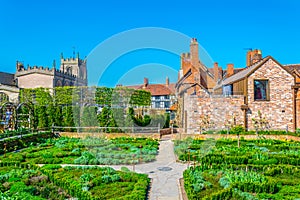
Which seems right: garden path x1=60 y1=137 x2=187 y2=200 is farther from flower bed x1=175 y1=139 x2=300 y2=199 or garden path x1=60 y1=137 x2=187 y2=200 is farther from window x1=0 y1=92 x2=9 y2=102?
window x1=0 y1=92 x2=9 y2=102

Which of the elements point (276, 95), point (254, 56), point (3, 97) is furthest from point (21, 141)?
point (254, 56)

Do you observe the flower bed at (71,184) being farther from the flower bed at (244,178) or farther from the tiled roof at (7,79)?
the tiled roof at (7,79)

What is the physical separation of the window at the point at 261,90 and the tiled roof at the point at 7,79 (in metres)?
38.0

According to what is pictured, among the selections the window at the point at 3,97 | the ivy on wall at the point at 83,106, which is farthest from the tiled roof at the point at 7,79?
the ivy on wall at the point at 83,106

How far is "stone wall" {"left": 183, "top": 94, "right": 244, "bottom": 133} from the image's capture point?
821 inches

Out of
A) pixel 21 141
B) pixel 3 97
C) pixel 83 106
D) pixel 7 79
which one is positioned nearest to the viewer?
pixel 21 141

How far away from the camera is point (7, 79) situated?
44.8m

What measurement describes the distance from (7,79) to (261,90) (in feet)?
132

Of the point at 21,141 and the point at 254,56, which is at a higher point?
the point at 254,56

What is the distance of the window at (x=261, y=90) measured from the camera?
20812mm

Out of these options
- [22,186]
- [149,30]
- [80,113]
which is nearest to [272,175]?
[149,30]

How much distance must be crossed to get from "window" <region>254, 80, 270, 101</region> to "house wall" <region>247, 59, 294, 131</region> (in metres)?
0.30

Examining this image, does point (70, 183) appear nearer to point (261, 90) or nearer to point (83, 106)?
point (83, 106)

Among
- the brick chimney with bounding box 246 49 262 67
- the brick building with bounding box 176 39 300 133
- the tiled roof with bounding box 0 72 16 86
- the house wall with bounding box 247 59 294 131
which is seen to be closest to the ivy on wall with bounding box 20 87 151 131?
the brick building with bounding box 176 39 300 133
